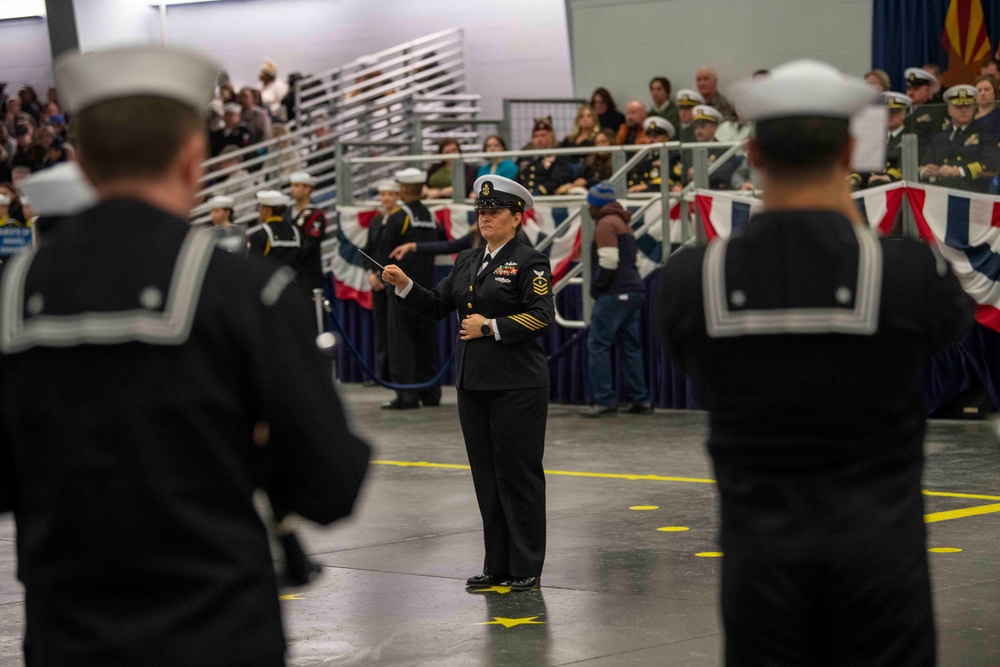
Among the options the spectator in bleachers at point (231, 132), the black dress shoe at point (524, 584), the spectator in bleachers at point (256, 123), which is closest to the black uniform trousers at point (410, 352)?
the spectator in bleachers at point (231, 132)

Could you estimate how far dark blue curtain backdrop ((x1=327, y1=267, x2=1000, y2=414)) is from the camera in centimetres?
1188

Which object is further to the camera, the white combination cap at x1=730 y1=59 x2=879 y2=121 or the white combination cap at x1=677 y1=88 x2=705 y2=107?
the white combination cap at x1=677 y1=88 x2=705 y2=107

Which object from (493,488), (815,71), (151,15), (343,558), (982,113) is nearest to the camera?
(815,71)

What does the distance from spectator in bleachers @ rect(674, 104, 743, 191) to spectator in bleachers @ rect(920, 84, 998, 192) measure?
5.61 ft

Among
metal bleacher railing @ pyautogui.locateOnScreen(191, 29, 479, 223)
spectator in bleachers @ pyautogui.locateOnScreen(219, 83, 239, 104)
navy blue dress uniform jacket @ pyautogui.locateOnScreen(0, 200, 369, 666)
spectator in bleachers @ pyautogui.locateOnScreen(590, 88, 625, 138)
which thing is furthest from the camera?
spectator in bleachers @ pyautogui.locateOnScreen(219, 83, 239, 104)

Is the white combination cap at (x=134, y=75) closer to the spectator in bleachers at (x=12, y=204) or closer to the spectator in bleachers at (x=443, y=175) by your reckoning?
the spectator in bleachers at (x=443, y=175)

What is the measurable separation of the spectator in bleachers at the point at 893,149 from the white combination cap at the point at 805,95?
9267mm

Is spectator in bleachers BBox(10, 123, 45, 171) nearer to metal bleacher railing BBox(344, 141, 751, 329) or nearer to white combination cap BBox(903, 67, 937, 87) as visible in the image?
metal bleacher railing BBox(344, 141, 751, 329)

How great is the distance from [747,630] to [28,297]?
1.45 metres

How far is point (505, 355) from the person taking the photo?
6.83 metres

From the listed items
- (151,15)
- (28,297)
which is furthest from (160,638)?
(151,15)

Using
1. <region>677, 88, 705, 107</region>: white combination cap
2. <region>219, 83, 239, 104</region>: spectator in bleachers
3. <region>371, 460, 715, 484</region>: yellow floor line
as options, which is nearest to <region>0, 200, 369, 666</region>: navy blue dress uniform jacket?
<region>371, 460, 715, 484</region>: yellow floor line

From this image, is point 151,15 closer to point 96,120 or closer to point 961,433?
point 961,433

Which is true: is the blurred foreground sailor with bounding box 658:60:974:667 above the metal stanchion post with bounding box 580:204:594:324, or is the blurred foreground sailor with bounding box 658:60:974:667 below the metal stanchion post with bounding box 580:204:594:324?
above
